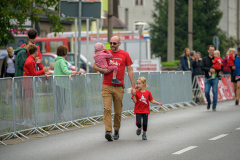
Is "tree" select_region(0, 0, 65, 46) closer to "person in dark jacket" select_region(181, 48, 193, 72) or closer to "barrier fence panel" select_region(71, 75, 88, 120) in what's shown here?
"barrier fence panel" select_region(71, 75, 88, 120)

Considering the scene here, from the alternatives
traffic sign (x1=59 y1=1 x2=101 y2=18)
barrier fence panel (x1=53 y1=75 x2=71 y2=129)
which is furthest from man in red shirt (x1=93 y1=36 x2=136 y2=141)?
traffic sign (x1=59 y1=1 x2=101 y2=18)

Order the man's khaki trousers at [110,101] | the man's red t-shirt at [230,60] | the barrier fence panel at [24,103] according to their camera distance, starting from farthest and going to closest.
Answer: the man's red t-shirt at [230,60] → the barrier fence panel at [24,103] → the man's khaki trousers at [110,101]

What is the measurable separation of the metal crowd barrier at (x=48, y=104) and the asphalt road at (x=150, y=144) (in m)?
0.51

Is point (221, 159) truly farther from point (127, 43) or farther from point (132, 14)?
point (132, 14)

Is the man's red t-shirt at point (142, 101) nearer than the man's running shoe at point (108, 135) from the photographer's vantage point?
No

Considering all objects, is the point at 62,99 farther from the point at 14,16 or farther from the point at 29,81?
the point at 14,16

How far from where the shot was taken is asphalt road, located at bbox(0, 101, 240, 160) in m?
8.81

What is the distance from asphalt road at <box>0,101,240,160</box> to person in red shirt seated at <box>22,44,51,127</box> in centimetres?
59

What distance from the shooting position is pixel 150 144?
32.9 feet

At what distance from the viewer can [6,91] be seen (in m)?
10.9

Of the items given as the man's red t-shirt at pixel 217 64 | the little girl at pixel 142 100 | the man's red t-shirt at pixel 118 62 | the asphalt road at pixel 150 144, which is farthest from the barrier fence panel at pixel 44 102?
the man's red t-shirt at pixel 217 64

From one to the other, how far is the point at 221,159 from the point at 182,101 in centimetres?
1164

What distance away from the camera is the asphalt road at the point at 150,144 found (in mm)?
8812

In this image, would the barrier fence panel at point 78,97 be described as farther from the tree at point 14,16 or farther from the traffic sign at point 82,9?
the tree at point 14,16
